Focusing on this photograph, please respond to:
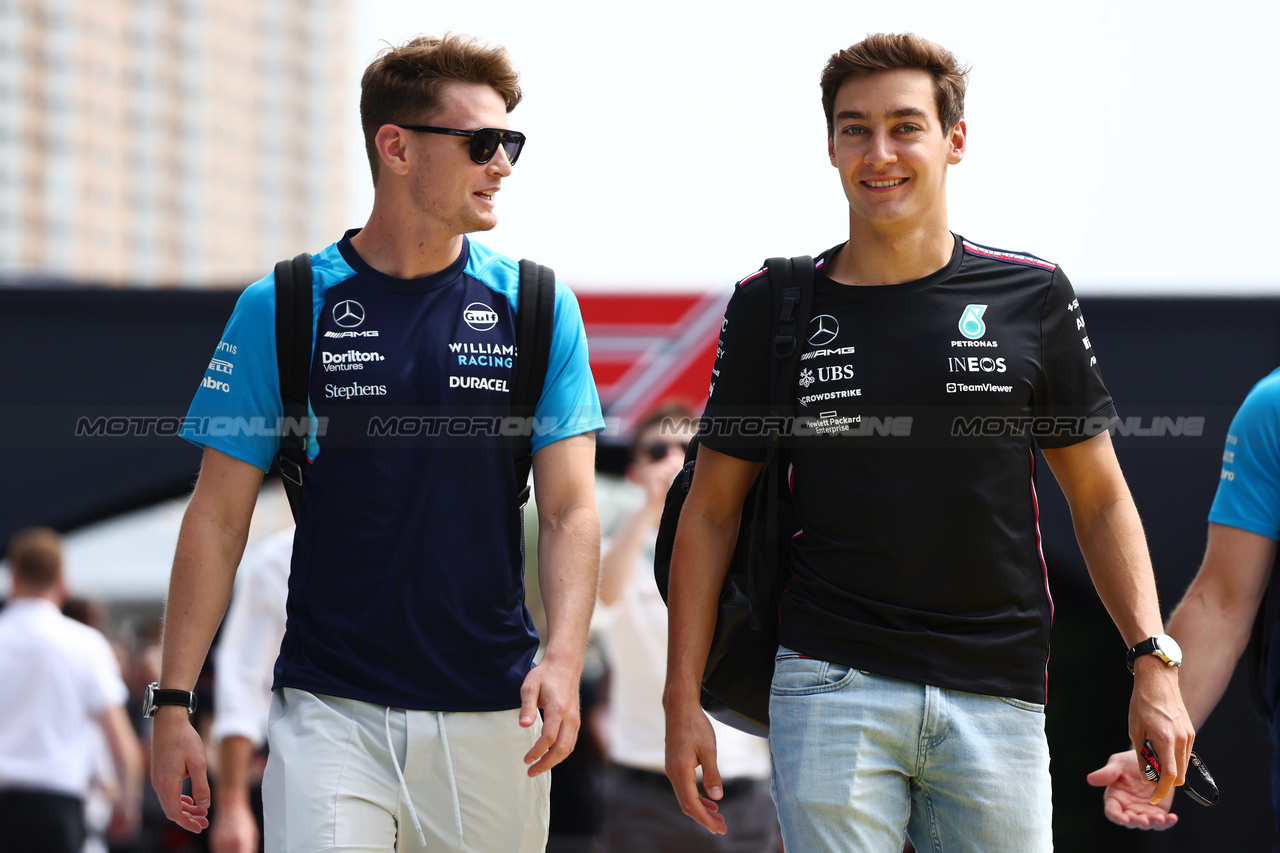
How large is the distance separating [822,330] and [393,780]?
1.25 m

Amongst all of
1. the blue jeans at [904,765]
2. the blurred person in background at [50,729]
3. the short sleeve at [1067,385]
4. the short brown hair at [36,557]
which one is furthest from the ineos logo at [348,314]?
the blurred person in background at [50,729]

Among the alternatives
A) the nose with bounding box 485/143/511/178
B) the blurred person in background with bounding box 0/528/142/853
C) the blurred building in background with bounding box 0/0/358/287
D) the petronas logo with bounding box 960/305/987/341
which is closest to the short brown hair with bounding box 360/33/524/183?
the nose with bounding box 485/143/511/178

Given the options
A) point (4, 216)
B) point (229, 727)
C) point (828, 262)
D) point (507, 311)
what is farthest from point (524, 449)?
point (4, 216)

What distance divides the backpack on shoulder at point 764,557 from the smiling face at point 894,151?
198 millimetres

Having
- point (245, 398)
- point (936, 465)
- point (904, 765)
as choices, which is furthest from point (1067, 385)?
point (245, 398)

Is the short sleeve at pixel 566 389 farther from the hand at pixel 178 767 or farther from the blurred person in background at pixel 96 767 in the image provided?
the blurred person in background at pixel 96 767

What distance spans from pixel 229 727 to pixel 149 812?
3.80 metres

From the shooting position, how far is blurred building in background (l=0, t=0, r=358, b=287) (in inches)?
3563

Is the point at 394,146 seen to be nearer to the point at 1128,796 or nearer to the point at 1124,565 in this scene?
the point at 1124,565

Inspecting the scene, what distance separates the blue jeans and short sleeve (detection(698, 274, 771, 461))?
493 millimetres

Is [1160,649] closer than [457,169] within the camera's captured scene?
Yes

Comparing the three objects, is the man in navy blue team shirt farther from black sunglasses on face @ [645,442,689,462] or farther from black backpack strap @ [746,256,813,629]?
black sunglasses on face @ [645,442,689,462]

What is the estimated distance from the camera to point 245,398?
269 centimetres

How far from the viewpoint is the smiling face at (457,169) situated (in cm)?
274
